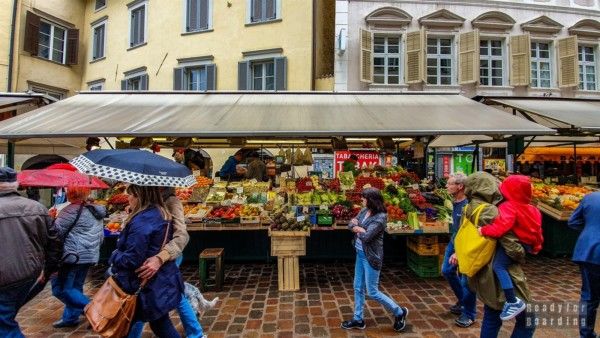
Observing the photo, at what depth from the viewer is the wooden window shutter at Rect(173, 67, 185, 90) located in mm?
13305

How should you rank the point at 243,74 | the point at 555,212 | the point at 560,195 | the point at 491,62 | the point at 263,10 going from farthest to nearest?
the point at 263,10
the point at 243,74
the point at 491,62
the point at 560,195
the point at 555,212

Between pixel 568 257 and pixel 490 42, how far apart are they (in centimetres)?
899

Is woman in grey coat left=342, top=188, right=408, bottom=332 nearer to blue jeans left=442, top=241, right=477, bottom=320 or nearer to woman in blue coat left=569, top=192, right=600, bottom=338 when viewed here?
blue jeans left=442, top=241, right=477, bottom=320

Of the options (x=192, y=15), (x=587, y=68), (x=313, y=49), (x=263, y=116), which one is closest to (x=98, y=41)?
(x=192, y=15)

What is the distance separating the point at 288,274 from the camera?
5094 mm

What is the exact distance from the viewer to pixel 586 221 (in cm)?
328

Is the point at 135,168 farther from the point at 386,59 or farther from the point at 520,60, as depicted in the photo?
the point at 520,60

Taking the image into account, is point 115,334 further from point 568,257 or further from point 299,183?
point 568,257

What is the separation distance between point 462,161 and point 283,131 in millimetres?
11191

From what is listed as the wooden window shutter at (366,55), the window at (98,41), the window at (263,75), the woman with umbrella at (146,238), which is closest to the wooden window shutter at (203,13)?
the window at (263,75)

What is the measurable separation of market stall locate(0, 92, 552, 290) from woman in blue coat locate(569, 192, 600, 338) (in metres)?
2.08

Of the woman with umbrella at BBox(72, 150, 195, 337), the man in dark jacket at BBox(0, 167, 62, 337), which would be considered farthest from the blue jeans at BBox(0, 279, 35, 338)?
the woman with umbrella at BBox(72, 150, 195, 337)

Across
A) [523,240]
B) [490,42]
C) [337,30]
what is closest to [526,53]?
[490,42]

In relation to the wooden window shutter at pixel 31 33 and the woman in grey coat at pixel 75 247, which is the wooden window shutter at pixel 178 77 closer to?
the wooden window shutter at pixel 31 33
